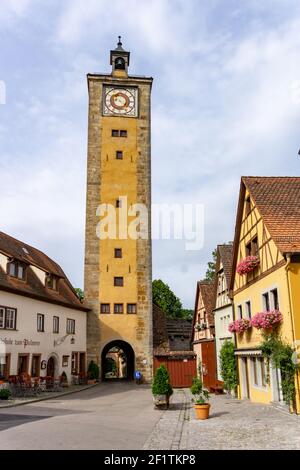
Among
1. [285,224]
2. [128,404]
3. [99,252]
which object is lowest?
[128,404]

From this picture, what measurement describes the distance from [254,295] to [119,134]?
88.5 ft

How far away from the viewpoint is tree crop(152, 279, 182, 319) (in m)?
68.1

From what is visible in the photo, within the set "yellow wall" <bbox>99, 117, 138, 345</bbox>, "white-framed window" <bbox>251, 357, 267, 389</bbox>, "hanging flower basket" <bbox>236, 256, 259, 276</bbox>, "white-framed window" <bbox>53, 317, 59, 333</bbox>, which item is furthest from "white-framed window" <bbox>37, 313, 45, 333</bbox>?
"hanging flower basket" <bbox>236, 256, 259, 276</bbox>

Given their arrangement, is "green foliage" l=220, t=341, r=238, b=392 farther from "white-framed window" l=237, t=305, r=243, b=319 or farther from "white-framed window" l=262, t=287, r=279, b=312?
"white-framed window" l=262, t=287, r=279, b=312

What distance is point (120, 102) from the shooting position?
44.5m

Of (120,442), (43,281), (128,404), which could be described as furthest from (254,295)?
(43,281)

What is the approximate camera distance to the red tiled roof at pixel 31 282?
26.3 metres

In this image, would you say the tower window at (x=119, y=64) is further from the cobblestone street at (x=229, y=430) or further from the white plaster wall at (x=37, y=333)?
the cobblestone street at (x=229, y=430)

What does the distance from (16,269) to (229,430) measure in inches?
735

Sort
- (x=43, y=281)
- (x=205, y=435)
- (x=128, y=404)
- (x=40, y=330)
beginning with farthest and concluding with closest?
(x=43, y=281) < (x=40, y=330) < (x=128, y=404) < (x=205, y=435)

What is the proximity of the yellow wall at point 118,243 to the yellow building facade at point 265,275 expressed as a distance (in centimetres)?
1715


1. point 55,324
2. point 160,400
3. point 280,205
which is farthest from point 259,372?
point 55,324

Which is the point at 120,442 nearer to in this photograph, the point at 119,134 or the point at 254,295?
the point at 254,295
